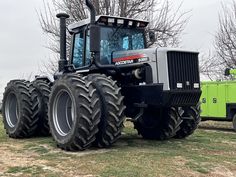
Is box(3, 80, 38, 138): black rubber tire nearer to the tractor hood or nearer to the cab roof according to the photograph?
the cab roof

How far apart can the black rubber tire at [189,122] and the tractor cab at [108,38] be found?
77.4 inches

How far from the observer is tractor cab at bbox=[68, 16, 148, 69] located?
945 cm

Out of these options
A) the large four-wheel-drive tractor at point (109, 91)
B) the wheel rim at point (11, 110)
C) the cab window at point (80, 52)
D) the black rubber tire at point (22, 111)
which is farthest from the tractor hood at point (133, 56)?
the wheel rim at point (11, 110)

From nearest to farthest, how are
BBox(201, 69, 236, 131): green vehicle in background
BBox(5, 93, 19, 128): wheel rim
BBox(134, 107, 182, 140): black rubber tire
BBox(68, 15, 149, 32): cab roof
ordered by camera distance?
BBox(68, 15, 149, 32): cab roof
BBox(134, 107, 182, 140): black rubber tire
BBox(5, 93, 19, 128): wheel rim
BBox(201, 69, 236, 131): green vehicle in background

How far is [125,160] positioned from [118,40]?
3.38 meters

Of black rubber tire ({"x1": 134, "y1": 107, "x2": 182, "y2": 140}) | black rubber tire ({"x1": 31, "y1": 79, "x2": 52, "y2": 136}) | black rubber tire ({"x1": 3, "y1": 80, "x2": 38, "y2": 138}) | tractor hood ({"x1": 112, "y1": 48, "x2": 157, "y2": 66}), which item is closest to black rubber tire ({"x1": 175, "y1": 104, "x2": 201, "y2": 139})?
black rubber tire ({"x1": 134, "y1": 107, "x2": 182, "y2": 140})

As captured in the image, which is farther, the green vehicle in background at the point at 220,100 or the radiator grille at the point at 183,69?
the green vehicle in background at the point at 220,100

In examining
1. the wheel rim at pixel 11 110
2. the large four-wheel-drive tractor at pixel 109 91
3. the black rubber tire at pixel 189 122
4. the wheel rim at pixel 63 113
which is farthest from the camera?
the wheel rim at pixel 11 110

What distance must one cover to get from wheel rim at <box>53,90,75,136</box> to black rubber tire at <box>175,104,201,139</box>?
279 cm

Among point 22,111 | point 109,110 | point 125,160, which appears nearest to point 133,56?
point 109,110

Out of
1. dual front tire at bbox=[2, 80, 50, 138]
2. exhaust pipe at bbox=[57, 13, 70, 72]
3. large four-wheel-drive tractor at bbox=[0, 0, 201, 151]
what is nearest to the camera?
large four-wheel-drive tractor at bbox=[0, 0, 201, 151]

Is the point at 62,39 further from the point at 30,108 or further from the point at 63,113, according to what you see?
the point at 63,113

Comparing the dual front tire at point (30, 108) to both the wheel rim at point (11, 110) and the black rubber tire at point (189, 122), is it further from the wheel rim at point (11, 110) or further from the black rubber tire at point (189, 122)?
the black rubber tire at point (189, 122)

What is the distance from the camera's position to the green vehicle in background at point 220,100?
15.1 meters
